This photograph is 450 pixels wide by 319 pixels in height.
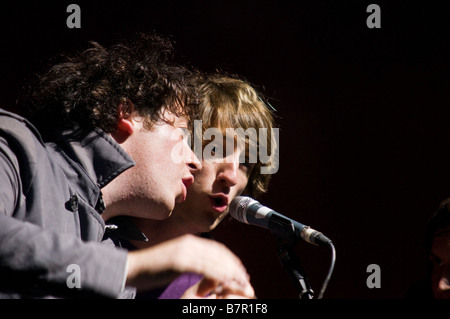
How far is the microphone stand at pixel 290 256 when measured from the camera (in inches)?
65.2

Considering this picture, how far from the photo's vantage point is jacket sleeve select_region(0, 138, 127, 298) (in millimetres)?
1193

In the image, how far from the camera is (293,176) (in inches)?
129

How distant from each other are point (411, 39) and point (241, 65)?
0.99 m

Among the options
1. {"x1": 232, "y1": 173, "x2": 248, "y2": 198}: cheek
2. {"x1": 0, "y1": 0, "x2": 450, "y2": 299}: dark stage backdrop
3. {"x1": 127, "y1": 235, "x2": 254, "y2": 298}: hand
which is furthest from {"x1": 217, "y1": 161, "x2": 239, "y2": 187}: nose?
{"x1": 127, "y1": 235, "x2": 254, "y2": 298}: hand

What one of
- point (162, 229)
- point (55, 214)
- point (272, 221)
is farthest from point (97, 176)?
point (162, 229)

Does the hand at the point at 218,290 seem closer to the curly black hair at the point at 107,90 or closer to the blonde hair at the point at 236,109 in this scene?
the curly black hair at the point at 107,90

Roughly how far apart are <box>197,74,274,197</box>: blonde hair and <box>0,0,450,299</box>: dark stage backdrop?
1.09ft

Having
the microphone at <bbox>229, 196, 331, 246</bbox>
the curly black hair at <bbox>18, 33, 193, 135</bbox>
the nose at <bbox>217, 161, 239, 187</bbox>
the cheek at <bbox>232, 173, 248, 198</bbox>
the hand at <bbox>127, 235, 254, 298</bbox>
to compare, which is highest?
the curly black hair at <bbox>18, 33, 193, 135</bbox>

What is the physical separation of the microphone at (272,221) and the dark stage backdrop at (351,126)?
127cm

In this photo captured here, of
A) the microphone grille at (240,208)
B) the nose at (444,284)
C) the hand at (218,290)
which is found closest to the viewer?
the hand at (218,290)

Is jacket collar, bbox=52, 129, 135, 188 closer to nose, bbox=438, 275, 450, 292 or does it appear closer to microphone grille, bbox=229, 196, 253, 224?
microphone grille, bbox=229, 196, 253, 224

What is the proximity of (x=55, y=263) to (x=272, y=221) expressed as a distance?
78cm

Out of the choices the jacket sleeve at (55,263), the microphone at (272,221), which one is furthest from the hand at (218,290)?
the microphone at (272,221)

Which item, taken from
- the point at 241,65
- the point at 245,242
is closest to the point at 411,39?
the point at 241,65
